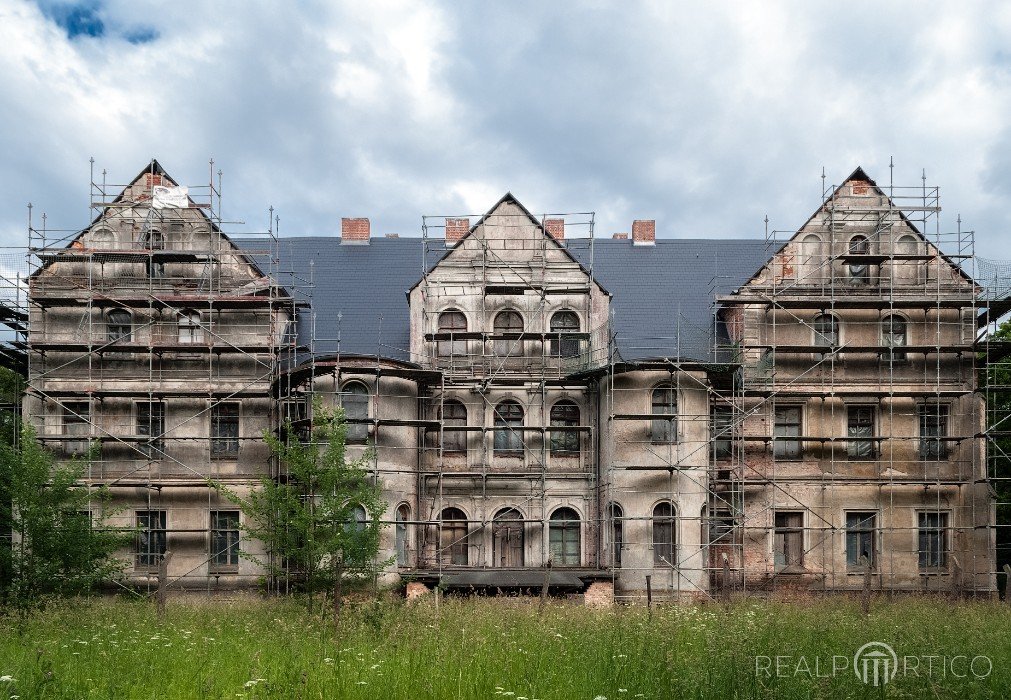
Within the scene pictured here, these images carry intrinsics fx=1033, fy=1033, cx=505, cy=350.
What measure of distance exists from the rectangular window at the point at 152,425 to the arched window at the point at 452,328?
26.6 feet

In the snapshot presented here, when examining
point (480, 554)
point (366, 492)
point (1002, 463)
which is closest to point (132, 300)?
point (366, 492)

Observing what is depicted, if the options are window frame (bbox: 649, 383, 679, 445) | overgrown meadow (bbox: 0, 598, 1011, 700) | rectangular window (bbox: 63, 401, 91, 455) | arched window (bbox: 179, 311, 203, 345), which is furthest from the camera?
arched window (bbox: 179, 311, 203, 345)

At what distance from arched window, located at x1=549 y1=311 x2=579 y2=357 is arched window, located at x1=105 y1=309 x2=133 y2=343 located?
39.8 feet

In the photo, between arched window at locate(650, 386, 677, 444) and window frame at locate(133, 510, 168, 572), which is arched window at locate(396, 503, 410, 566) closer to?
window frame at locate(133, 510, 168, 572)

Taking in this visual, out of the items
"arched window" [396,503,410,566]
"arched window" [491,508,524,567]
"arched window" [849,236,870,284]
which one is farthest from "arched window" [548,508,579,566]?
"arched window" [849,236,870,284]

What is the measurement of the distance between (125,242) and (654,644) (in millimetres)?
22447

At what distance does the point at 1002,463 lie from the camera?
32.4m

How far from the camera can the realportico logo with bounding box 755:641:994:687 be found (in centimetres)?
1100

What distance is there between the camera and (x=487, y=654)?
12.3 m

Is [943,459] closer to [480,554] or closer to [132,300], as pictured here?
[480,554]

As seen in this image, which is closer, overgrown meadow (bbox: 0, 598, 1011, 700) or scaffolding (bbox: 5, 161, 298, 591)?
overgrown meadow (bbox: 0, 598, 1011, 700)

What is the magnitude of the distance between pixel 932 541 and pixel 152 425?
73.3 feet

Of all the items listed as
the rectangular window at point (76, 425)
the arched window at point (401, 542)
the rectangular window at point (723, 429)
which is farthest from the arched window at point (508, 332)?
the rectangular window at point (76, 425)

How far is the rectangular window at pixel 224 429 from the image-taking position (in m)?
29.2
